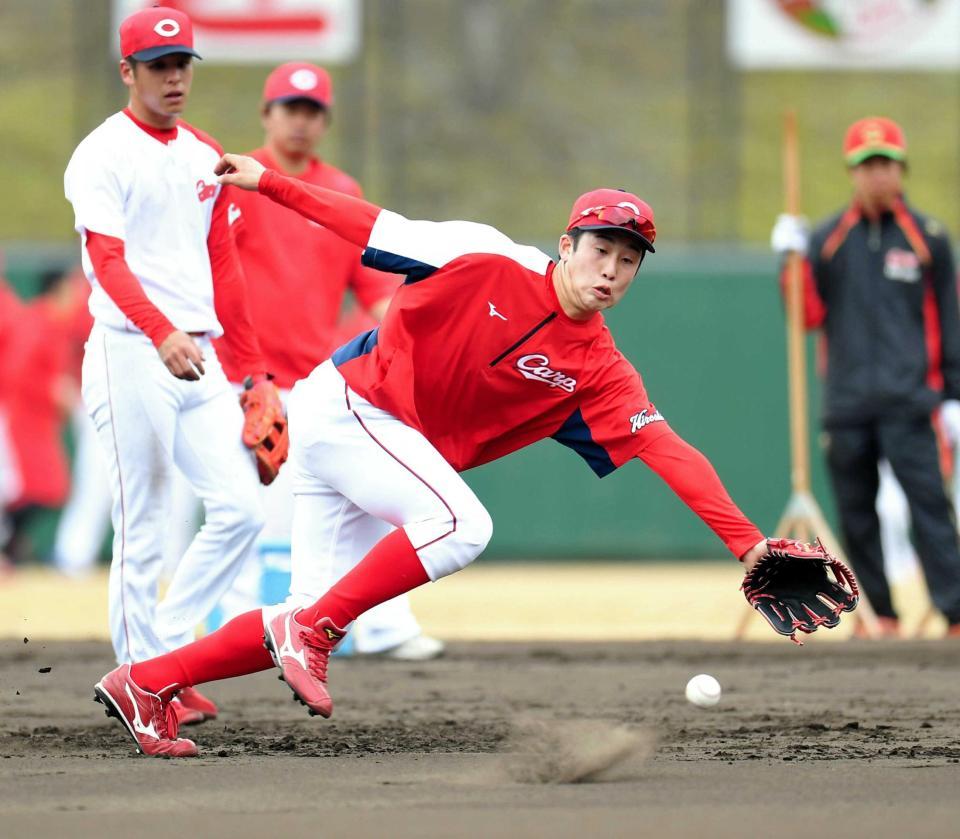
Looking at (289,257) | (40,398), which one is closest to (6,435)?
(40,398)

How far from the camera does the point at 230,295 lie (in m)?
6.87

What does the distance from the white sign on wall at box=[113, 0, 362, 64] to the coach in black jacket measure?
8681 millimetres

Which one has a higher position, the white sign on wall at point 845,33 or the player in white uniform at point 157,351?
the white sign on wall at point 845,33

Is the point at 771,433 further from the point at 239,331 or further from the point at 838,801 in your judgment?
the point at 838,801

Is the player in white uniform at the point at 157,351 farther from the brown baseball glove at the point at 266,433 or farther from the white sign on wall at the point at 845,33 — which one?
the white sign on wall at the point at 845,33

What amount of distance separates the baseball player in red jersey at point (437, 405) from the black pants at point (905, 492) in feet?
13.1

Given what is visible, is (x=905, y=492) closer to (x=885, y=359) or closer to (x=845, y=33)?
(x=885, y=359)

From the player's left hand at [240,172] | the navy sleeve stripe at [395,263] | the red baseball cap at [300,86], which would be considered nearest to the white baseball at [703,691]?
the navy sleeve stripe at [395,263]

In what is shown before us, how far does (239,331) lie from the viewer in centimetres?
696

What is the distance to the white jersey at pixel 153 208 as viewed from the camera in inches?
247

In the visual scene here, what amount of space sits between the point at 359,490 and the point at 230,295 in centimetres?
134

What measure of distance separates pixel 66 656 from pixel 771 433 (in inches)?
287

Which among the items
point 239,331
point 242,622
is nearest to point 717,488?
point 242,622

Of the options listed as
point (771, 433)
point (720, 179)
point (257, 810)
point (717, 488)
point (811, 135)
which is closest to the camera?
point (257, 810)
